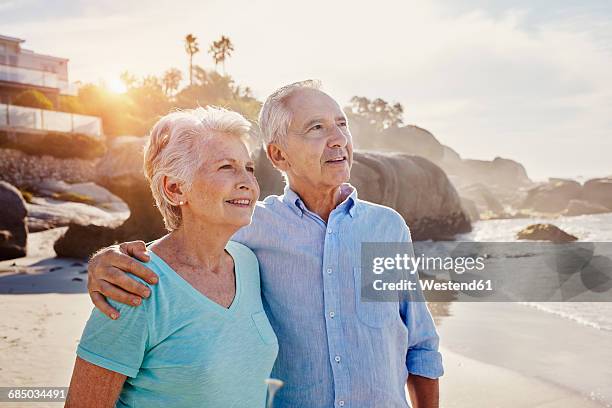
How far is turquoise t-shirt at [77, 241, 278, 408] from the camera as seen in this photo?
2.09 meters

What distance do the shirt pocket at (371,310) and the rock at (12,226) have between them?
40.4 ft

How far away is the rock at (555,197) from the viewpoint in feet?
161

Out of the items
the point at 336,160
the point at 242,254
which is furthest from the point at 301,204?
the point at 242,254

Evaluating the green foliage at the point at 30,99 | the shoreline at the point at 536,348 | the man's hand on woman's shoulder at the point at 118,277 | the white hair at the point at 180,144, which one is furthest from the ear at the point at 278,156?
the green foliage at the point at 30,99

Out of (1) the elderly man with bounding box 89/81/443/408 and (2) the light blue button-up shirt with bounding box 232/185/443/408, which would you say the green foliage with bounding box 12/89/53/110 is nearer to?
(1) the elderly man with bounding box 89/81/443/408

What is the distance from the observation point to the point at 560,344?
7.49 m

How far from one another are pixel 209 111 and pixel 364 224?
35.1 inches

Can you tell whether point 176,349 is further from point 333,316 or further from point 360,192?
point 360,192

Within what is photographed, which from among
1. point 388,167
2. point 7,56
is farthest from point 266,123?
point 7,56

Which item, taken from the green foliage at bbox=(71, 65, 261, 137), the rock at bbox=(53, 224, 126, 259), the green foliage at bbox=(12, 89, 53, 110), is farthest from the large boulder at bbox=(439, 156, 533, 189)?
Answer: the rock at bbox=(53, 224, 126, 259)

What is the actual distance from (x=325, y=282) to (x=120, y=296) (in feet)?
3.02

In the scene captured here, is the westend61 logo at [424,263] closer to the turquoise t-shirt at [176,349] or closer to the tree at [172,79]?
the turquoise t-shirt at [176,349]

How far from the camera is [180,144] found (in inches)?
95.3

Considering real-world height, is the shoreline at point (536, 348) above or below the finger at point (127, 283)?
below
